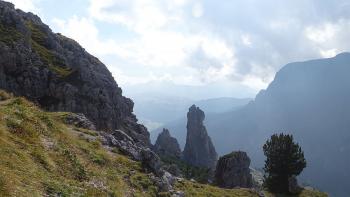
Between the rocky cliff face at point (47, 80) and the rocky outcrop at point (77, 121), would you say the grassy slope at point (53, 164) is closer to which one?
the rocky outcrop at point (77, 121)

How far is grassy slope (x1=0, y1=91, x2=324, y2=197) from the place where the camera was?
71.5 feet

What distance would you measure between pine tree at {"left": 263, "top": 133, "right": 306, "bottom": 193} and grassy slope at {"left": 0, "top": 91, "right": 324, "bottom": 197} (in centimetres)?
4332

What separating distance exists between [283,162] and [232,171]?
34.7 meters

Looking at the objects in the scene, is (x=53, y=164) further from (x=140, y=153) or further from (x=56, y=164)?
(x=140, y=153)

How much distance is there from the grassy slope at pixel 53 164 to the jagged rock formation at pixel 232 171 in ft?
238

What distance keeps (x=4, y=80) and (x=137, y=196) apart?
291 ft

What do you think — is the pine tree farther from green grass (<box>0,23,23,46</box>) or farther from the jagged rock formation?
green grass (<box>0,23,23,46</box>)

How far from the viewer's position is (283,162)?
8425 centimetres

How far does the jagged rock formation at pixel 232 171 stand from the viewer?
11562 centimetres

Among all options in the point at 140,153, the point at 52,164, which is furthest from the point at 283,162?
the point at 52,164

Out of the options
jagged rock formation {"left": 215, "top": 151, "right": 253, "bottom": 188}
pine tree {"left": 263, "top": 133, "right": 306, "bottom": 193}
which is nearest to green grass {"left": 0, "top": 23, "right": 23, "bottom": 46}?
jagged rock formation {"left": 215, "top": 151, "right": 253, "bottom": 188}

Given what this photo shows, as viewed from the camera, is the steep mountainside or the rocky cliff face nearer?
the steep mountainside

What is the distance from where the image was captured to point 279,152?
84.1 m

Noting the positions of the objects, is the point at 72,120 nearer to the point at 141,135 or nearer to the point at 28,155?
the point at 28,155
